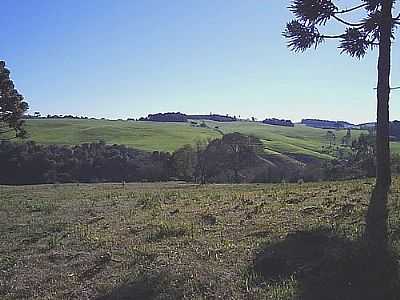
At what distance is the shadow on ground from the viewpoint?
7246mm

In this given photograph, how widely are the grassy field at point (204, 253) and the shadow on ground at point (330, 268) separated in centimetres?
2

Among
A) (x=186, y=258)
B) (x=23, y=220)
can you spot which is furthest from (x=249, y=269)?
(x=23, y=220)

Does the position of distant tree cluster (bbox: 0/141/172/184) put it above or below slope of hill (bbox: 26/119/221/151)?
below

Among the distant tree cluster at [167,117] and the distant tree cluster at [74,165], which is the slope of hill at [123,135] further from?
the distant tree cluster at [167,117]

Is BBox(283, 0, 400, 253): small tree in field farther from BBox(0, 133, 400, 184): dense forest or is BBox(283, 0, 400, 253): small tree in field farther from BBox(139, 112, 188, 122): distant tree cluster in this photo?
BBox(139, 112, 188, 122): distant tree cluster

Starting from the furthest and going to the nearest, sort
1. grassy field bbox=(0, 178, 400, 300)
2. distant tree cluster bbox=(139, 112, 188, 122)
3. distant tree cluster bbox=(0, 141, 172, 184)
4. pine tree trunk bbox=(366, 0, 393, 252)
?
distant tree cluster bbox=(139, 112, 188, 122)
distant tree cluster bbox=(0, 141, 172, 184)
pine tree trunk bbox=(366, 0, 393, 252)
grassy field bbox=(0, 178, 400, 300)

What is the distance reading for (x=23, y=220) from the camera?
15.7 metres

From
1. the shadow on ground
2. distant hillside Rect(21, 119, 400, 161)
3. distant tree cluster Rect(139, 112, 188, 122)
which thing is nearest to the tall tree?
the shadow on ground

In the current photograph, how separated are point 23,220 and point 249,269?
9.39 metres

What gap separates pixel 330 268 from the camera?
796 centimetres

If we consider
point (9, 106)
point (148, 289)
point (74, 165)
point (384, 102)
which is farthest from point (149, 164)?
point (148, 289)

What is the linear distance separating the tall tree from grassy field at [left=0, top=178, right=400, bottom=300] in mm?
20946

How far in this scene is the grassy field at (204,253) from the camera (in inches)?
311

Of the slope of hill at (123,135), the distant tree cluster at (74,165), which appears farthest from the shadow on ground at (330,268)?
the slope of hill at (123,135)
